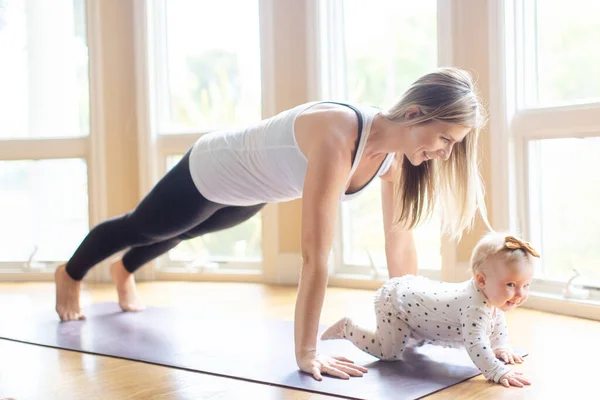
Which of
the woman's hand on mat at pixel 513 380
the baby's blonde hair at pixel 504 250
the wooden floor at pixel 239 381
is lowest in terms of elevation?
the wooden floor at pixel 239 381

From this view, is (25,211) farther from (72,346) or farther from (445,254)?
(445,254)

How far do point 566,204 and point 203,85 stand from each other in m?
2.04

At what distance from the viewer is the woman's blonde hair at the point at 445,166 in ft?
6.51

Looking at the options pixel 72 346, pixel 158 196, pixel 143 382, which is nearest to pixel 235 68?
pixel 158 196

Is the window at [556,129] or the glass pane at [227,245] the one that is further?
the glass pane at [227,245]

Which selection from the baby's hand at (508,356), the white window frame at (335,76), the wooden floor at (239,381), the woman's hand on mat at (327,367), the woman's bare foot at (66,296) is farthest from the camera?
the white window frame at (335,76)

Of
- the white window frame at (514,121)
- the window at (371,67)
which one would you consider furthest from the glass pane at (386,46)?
the white window frame at (514,121)

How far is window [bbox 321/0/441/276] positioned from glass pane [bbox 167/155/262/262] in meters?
0.50

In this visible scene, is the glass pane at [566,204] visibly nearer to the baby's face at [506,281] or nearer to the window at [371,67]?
the window at [371,67]

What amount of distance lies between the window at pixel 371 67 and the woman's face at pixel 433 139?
1.33 m

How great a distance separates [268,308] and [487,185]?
3.45ft

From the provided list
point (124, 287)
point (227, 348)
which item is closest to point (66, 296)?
point (124, 287)

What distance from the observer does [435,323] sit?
205 centimetres

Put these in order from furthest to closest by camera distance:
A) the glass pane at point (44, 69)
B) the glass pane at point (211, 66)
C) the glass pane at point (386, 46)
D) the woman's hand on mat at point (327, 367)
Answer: the glass pane at point (44, 69) → the glass pane at point (211, 66) → the glass pane at point (386, 46) → the woman's hand on mat at point (327, 367)
